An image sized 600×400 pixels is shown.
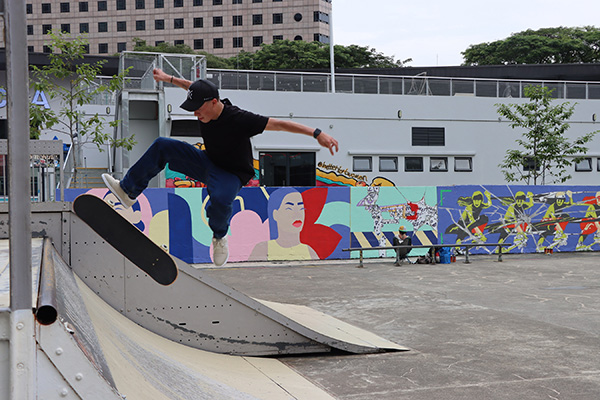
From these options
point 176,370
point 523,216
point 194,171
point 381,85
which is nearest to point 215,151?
point 194,171

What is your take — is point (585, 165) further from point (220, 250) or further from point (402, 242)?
point (220, 250)

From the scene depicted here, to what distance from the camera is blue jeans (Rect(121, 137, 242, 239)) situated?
575 cm

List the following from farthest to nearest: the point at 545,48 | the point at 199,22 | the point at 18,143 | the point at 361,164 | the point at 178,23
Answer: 1. the point at 199,22
2. the point at 178,23
3. the point at 545,48
4. the point at 361,164
5. the point at 18,143

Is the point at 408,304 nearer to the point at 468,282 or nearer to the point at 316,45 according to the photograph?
the point at 468,282

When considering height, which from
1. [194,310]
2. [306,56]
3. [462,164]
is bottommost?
[194,310]

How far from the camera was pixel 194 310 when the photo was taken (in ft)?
24.5

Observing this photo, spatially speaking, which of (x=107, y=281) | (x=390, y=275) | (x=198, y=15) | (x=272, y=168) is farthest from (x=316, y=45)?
(x=107, y=281)

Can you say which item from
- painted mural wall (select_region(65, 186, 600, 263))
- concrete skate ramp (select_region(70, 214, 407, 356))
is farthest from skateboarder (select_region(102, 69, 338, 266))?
painted mural wall (select_region(65, 186, 600, 263))

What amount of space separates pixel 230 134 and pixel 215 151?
0.21 metres

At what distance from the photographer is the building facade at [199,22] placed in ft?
316

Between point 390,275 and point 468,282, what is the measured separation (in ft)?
7.59

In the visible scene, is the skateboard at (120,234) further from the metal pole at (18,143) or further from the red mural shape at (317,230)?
the red mural shape at (317,230)

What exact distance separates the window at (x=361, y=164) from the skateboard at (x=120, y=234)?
25.6 metres

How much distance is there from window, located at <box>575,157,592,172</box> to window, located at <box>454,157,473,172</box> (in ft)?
21.3
